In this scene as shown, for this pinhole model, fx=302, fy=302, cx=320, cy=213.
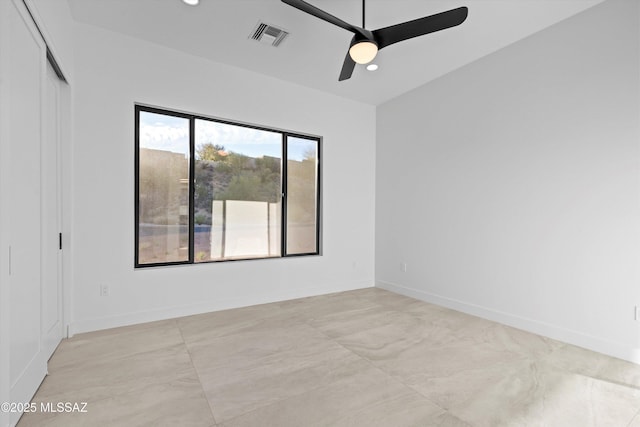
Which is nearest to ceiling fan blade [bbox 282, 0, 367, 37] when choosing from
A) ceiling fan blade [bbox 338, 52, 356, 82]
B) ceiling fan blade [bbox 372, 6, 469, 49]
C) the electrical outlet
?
ceiling fan blade [bbox 372, 6, 469, 49]

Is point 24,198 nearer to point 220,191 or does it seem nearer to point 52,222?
point 52,222

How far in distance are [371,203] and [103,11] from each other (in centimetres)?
407

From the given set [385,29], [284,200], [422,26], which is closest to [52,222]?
[284,200]

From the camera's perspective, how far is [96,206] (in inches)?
121

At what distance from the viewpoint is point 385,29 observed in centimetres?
224

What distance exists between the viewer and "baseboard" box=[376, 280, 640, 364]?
2.55 m

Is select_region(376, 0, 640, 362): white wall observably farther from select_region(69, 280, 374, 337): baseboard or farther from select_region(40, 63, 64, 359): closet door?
select_region(40, 63, 64, 359): closet door

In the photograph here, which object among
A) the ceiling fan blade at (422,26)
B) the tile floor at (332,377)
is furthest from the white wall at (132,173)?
the ceiling fan blade at (422,26)

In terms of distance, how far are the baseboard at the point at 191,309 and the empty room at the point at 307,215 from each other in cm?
3

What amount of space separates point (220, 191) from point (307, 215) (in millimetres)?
1374

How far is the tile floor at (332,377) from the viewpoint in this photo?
1773 mm

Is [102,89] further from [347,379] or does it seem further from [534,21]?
[534,21]

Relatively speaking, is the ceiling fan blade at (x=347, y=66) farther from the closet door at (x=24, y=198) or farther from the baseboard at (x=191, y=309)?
the baseboard at (x=191, y=309)

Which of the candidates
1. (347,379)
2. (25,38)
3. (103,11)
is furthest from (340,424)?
(103,11)
